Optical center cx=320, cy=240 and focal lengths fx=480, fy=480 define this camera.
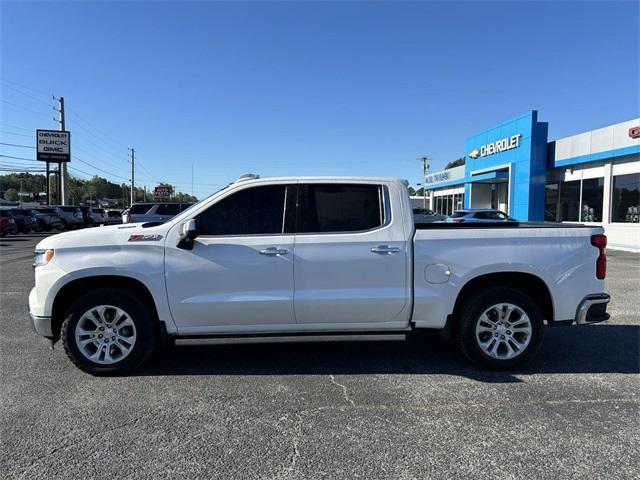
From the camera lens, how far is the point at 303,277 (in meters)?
4.56

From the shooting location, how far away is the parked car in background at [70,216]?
32750 mm

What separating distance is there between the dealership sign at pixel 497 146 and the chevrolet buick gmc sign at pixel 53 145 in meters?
40.4

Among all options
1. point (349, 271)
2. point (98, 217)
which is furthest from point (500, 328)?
point (98, 217)

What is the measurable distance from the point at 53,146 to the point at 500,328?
2147 inches

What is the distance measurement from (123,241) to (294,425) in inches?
93.4

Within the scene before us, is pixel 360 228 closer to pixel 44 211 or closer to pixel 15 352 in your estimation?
pixel 15 352

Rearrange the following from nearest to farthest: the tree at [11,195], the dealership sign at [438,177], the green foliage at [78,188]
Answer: the dealership sign at [438,177] < the green foliage at [78,188] < the tree at [11,195]

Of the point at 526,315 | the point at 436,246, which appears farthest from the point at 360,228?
the point at 526,315

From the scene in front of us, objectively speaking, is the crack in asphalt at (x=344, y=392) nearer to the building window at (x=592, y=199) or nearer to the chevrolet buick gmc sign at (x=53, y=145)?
the building window at (x=592, y=199)

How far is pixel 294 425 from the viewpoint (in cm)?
363

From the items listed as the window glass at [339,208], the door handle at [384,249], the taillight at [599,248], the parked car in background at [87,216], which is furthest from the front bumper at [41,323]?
the parked car in background at [87,216]

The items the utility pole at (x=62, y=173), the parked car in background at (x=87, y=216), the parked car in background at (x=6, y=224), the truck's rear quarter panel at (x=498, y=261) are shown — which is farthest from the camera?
the utility pole at (x=62, y=173)

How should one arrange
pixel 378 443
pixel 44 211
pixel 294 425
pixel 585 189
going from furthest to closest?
pixel 44 211 < pixel 585 189 < pixel 294 425 < pixel 378 443

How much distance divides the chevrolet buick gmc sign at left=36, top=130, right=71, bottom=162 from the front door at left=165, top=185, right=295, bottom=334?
171ft
